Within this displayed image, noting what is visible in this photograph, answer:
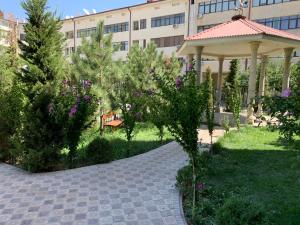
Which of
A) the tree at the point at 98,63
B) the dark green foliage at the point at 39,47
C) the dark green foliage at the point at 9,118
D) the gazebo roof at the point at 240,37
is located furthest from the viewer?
the dark green foliage at the point at 39,47

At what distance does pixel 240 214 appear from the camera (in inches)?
156

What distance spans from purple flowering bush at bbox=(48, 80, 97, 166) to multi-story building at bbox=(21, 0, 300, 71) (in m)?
17.9

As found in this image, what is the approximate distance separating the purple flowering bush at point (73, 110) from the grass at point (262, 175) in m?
3.41

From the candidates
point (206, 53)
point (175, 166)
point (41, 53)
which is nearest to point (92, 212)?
point (175, 166)

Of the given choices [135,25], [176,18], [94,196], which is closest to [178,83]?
[94,196]

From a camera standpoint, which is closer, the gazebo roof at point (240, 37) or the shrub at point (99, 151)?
the shrub at point (99, 151)

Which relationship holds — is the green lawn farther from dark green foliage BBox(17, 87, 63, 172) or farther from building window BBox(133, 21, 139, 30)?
building window BBox(133, 21, 139, 30)

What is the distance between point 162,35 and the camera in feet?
111

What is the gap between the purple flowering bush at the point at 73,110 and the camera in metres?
7.51

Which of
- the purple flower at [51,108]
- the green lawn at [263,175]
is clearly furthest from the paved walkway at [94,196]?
the purple flower at [51,108]

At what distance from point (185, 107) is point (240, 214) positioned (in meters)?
1.70

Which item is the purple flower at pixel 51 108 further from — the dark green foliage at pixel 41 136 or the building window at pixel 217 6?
the building window at pixel 217 6

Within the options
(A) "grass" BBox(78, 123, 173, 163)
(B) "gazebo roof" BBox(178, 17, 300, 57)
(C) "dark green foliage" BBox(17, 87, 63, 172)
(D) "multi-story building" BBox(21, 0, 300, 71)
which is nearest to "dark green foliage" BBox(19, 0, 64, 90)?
(A) "grass" BBox(78, 123, 173, 163)

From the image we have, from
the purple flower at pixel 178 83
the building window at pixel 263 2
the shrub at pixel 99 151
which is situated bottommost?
the shrub at pixel 99 151
